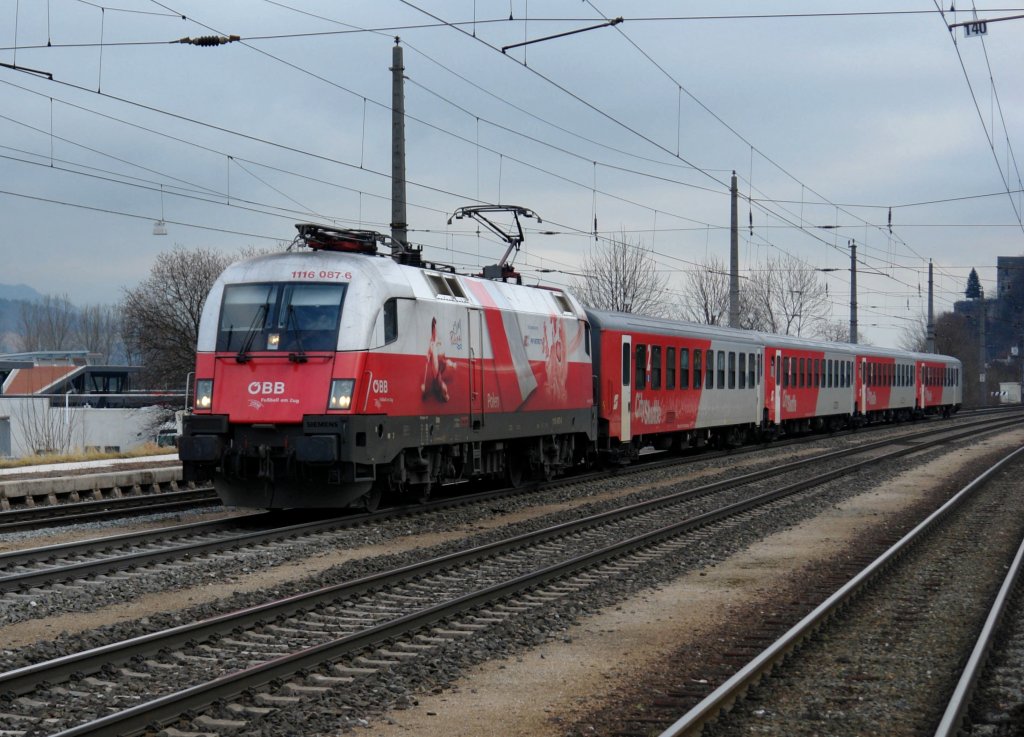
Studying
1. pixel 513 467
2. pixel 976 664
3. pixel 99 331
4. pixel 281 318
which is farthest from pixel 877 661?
pixel 99 331

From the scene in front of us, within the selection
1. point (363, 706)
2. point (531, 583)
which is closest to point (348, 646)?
point (363, 706)

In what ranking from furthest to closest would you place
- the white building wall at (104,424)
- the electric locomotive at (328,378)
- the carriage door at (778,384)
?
the white building wall at (104,424)
the carriage door at (778,384)
the electric locomotive at (328,378)

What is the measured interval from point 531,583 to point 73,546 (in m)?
5.04

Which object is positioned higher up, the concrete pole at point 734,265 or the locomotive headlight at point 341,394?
the concrete pole at point 734,265

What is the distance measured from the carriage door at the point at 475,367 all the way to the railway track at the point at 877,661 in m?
6.50

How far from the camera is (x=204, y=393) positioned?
15148 mm

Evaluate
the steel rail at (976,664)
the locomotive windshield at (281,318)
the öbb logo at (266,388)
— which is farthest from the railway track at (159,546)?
the steel rail at (976,664)

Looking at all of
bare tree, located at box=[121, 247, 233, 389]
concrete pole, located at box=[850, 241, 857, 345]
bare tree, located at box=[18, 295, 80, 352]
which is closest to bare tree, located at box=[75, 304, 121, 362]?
bare tree, located at box=[18, 295, 80, 352]

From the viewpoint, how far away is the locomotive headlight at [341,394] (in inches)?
564

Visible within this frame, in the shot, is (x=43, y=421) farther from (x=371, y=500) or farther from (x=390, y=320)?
(x=390, y=320)

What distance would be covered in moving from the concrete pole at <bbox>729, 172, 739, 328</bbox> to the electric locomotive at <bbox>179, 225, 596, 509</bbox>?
1880 centimetres

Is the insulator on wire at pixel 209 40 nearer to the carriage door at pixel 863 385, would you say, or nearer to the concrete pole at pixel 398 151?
the concrete pole at pixel 398 151

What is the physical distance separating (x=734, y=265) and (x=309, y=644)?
2853cm

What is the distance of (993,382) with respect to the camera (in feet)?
343
